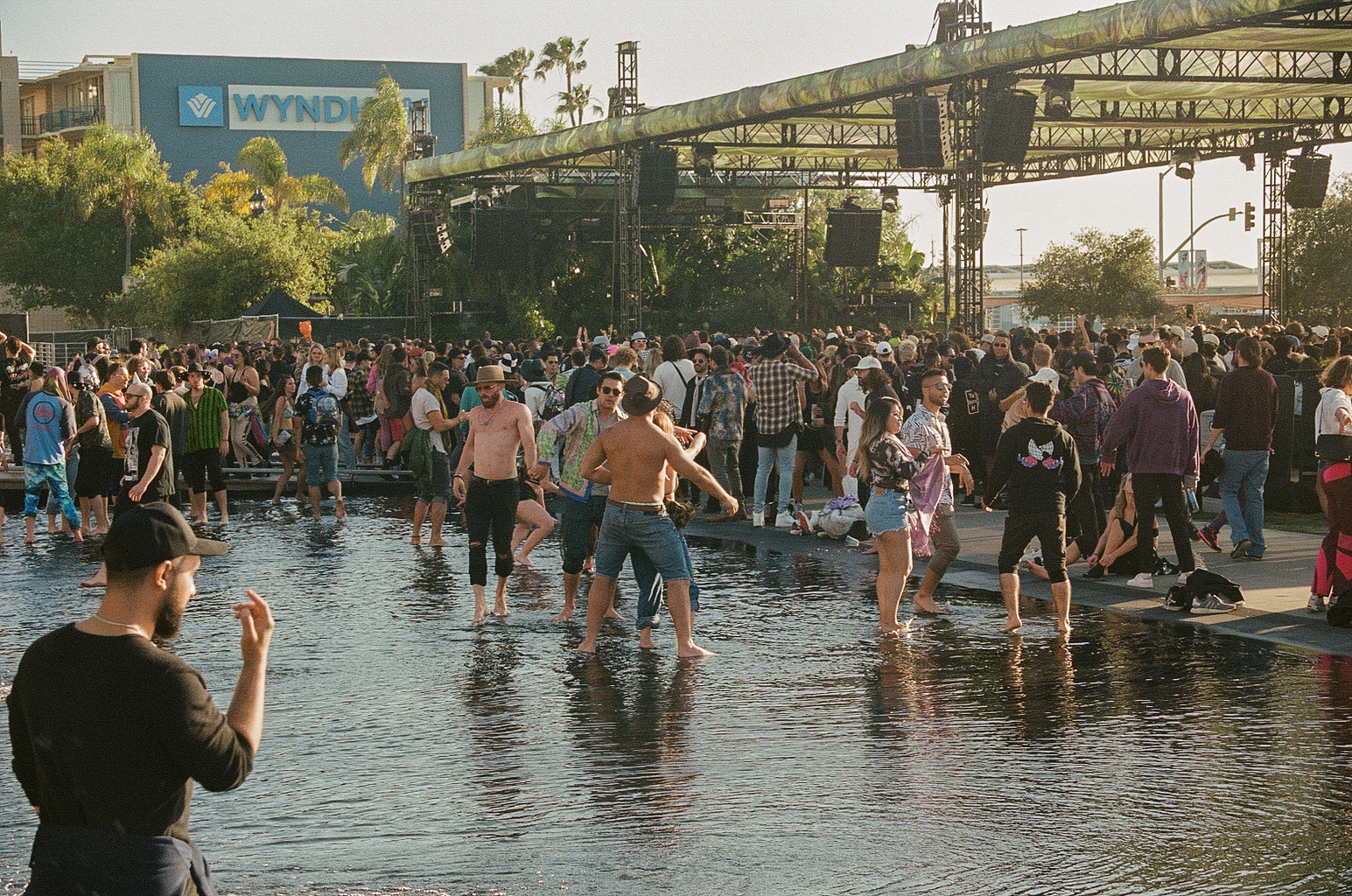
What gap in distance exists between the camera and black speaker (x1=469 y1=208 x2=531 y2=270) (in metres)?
39.9

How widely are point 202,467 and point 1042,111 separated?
67.3 ft

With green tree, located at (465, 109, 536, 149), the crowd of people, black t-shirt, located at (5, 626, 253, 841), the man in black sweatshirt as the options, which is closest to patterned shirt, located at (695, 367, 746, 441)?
the crowd of people

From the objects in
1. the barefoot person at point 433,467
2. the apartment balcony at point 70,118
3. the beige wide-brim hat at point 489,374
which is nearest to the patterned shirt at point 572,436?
the beige wide-brim hat at point 489,374

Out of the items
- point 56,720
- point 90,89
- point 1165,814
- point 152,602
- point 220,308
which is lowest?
point 1165,814

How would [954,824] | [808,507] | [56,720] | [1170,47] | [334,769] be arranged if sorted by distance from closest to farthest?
[56,720] → [954,824] → [334,769] → [808,507] → [1170,47]

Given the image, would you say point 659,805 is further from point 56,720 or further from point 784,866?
point 56,720

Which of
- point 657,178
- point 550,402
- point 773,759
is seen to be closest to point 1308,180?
point 657,178

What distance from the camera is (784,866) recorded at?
17.4ft

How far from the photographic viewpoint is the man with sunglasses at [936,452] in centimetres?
1034

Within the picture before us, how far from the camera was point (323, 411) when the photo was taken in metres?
16.3

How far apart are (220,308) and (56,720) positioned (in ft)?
176

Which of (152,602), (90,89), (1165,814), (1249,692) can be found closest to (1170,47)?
(1249,692)

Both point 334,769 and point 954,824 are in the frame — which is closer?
point 954,824

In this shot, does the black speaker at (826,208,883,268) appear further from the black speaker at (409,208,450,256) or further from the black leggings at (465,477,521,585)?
the black leggings at (465,477,521,585)
